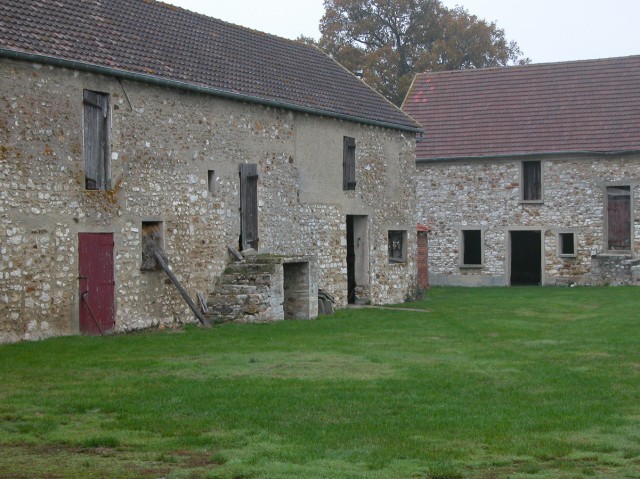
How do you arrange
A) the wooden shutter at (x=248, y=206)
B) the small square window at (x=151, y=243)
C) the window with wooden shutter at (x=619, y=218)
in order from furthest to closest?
1. the window with wooden shutter at (x=619, y=218)
2. the wooden shutter at (x=248, y=206)
3. the small square window at (x=151, y=243)

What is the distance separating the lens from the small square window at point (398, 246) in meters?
31.4

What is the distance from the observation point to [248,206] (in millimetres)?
24766

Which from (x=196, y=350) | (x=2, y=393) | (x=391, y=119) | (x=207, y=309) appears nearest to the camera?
(x=2, y=393)

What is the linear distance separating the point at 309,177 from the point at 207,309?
215 inches

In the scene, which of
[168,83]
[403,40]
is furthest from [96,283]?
[403,40]

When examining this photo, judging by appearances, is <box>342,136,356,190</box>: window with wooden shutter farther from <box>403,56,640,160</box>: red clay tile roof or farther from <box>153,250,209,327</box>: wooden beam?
<box>403,56,640,160</box>: red clay tile roof

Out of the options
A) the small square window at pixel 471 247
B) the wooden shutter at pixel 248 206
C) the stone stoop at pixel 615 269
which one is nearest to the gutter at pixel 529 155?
the small square window at pixel 471 247

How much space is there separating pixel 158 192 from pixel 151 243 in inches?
40.6

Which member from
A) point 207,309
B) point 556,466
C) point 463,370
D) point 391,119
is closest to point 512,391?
point 463,370

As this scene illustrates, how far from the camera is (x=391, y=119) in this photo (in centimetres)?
3064

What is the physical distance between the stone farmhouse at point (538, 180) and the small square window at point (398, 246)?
8709mm

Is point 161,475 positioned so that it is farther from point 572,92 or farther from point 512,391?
point 572,92

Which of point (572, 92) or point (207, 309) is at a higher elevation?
point (572, 92)

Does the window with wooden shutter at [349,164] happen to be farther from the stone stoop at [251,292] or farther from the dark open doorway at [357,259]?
the stone stoop at [251,292]
